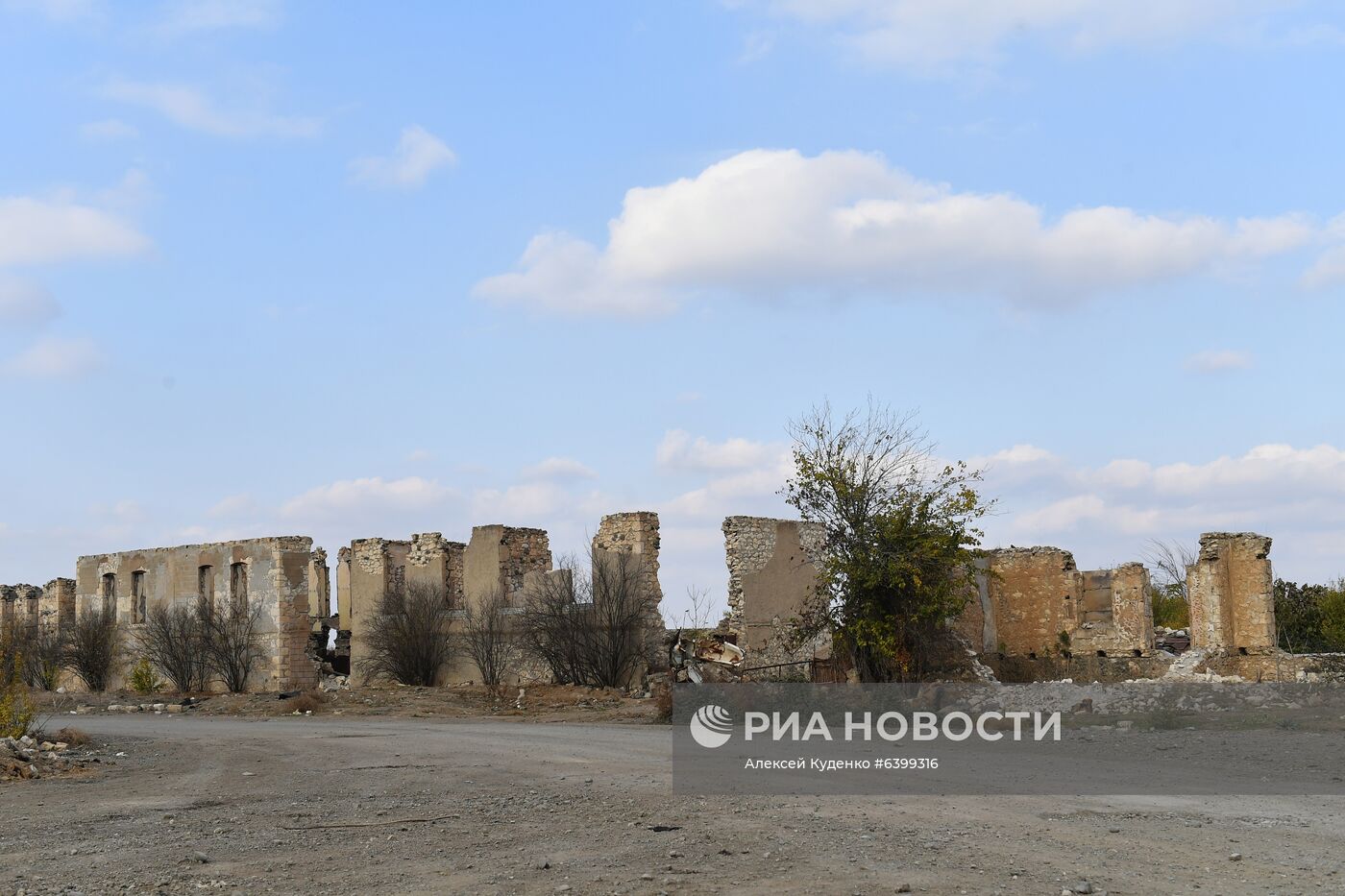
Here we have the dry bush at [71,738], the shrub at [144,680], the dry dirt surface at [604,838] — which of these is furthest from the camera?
the shrub at [144,680]

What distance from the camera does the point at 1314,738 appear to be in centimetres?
1575

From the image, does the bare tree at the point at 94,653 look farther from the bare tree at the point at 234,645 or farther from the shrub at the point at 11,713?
the shrub at the point at 11,713

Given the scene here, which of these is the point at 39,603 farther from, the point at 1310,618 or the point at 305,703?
the point at 1310,618

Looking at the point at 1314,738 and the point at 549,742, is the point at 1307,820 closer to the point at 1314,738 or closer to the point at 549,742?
the point at 1314,738

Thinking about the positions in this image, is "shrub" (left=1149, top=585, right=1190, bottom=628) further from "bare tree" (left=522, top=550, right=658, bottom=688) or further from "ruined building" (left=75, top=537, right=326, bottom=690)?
"ruined building" (left=75, top=537, right=326, bottom=690)

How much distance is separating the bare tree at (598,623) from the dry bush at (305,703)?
5255 mm

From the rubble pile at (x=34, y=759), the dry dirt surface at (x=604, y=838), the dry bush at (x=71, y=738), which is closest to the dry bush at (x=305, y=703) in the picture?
the dry bush at (x=71, y=738)

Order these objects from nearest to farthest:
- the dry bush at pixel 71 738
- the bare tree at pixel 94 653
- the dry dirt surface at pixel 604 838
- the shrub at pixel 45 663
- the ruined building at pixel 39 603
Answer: the dry dirt surface at pixel 604 838 → the dry bush at pixel 71 738 → the bare tree at pixel 94 653 → the shrub at pixel 45 663 → the ruined building at pixel 39 603

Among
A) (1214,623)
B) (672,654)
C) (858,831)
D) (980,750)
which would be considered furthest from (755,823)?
(1214,623)

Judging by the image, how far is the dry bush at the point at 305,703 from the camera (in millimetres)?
28078

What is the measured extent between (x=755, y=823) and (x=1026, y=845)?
210 centimetres

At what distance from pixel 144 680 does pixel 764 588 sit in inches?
729

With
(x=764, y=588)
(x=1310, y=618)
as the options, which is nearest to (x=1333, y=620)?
(x=1310, y=618)

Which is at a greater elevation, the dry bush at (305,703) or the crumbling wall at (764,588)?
the crumbling wall at (764,588)
